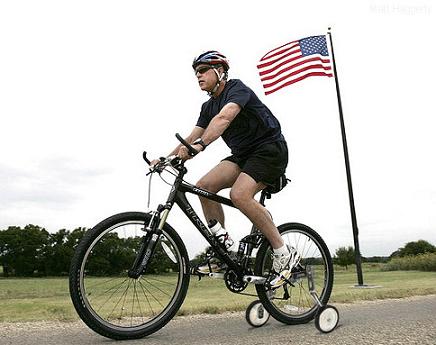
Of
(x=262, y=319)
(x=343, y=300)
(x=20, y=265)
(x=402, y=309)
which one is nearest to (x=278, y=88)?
(x=343, y=300)

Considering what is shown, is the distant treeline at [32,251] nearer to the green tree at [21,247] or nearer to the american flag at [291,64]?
the green tree at [21,247]

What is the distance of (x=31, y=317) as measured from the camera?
15.3ft

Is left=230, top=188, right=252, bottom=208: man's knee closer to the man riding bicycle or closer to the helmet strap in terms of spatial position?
the man riding bicycle

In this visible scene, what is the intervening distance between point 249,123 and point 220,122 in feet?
1.35

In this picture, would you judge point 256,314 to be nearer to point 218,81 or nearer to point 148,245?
point 148,245

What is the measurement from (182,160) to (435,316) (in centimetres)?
263

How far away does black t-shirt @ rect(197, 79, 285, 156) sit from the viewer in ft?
13.5

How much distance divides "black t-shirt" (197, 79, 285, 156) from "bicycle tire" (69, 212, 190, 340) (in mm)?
958

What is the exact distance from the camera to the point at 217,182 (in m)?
4.21

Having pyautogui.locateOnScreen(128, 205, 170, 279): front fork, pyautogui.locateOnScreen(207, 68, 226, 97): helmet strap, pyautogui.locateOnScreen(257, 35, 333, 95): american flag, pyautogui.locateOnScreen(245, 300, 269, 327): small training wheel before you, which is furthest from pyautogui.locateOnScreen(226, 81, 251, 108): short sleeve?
pyautogui.locateOnScreen(257, 35, 333, 95): american flag

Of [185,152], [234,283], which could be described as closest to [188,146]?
[185,152]

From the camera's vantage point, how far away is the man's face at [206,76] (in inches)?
161

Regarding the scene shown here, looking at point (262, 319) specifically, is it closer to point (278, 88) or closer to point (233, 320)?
point (233, 320)

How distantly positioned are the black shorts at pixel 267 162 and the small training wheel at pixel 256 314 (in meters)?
1.01
